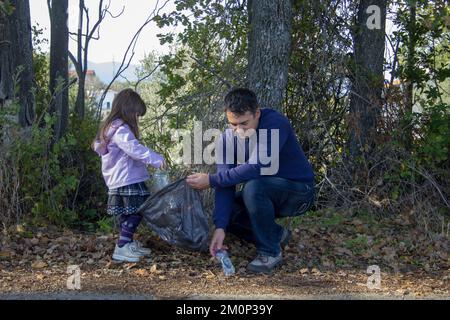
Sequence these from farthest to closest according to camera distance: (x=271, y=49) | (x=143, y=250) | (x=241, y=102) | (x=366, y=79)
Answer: (x=366, y=79) → (x=271, y=49) → (x=143, y=250) → (x=241, y=102)

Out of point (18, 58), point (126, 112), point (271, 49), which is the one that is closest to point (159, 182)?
point (126, 112)

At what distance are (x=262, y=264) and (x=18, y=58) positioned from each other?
3.99 m

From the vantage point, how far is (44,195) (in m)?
6.69

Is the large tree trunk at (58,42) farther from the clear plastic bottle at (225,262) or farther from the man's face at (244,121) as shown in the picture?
the clear plastic bottle at (225,262)

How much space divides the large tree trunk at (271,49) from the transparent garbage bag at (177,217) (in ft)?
8.23

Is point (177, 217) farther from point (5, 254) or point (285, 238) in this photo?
point (5, 254)

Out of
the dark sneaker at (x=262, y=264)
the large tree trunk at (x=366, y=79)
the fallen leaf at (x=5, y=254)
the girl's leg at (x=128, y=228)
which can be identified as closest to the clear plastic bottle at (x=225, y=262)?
the dark sneaker at (x=262, y=264)

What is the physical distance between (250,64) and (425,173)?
235 cm

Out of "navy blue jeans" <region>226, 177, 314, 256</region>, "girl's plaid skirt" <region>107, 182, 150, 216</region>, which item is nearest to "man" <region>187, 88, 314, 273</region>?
"navy blue jeans" <region>226, 177, 314, 256</region>

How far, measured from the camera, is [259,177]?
5.18 metres

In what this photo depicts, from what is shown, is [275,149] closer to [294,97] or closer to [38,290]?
[38,290]

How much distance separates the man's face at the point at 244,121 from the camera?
5.08 meters

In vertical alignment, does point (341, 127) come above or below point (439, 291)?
above

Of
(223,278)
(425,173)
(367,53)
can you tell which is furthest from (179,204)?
(367,53)
